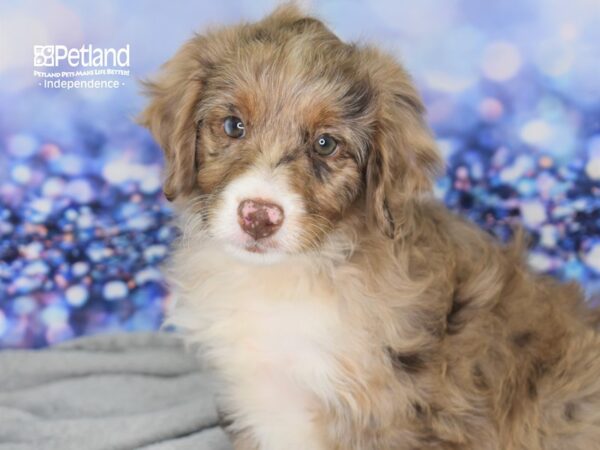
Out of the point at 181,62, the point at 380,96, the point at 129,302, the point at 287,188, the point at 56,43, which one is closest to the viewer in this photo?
the point at 287,188

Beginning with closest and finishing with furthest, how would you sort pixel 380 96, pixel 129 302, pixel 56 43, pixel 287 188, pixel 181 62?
pixel 287 188, pixel 380 96, pixel 181 62, pixel 56 43, pixel 129 302

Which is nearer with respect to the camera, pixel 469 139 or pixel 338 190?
pixel 338 190

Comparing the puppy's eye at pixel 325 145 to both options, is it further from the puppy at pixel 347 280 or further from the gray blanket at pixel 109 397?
the gray blanket at pixel 109 397

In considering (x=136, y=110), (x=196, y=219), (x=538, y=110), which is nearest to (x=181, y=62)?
(x=196, y=219)

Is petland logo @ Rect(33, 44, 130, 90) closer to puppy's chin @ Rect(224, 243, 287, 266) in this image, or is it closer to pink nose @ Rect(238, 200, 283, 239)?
puppy's chin @ Rect(224, 243, 287, 266)

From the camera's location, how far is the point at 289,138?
309cm

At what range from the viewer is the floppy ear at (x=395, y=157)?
3.17 metres

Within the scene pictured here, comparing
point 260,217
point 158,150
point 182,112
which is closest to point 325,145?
point 260,217

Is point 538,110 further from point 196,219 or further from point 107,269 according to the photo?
point 107,269

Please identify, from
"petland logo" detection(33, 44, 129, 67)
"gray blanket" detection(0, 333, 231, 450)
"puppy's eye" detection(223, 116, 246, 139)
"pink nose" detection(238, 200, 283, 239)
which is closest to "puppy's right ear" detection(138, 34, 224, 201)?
"puppy's eye" detection(223, 116, 246, 139)

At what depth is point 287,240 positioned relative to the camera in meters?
2.99

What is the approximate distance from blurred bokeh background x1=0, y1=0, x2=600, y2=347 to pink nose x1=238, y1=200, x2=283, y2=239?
1745mm

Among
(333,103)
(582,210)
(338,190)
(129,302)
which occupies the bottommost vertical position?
(129,302)

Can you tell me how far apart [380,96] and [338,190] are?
0.38 meters
